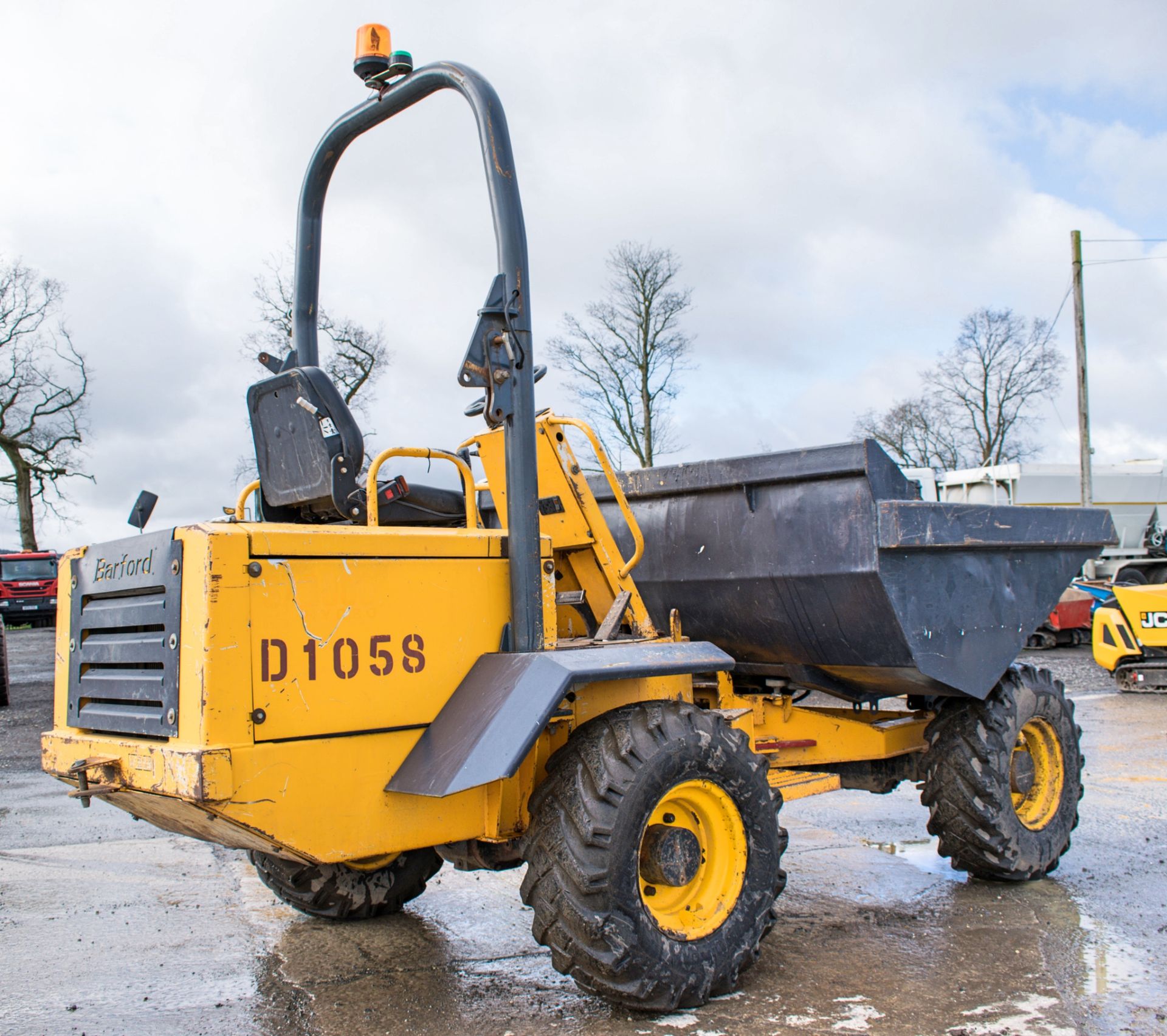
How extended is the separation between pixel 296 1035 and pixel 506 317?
2.46 meters

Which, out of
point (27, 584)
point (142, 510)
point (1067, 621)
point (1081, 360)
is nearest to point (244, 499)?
point (142, 510)

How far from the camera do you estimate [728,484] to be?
491 centimetres

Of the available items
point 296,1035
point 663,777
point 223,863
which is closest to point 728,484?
point 663,777

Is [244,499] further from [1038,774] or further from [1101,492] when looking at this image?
[1101,492]

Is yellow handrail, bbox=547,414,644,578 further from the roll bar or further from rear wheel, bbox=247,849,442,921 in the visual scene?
rear wheel, bbox=247,849,442,921

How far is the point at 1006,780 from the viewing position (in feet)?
17.1

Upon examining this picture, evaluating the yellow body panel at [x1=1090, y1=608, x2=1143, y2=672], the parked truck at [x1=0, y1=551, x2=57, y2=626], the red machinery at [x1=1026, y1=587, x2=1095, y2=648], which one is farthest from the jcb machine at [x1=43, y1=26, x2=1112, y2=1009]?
the parked truck at [x1=0, y1=551, x2=57, y2=626]

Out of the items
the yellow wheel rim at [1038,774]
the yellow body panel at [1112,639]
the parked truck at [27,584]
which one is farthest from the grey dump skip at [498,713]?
the parked truck at [27,584]

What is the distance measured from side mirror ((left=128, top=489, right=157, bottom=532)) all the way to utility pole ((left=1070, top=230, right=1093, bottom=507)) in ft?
68.9

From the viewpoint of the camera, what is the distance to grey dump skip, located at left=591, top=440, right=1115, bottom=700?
176 inches

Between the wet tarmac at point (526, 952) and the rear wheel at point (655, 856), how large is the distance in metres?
0.19

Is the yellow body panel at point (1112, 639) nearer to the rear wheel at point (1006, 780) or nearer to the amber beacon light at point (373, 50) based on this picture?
the rear wheel at point (1006, 780)

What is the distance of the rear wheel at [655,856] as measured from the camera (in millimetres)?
3541

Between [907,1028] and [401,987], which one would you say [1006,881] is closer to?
[907,1028]
